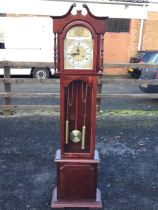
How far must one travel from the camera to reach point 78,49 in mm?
3879

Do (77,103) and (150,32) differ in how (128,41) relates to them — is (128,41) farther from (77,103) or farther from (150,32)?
(77,103)

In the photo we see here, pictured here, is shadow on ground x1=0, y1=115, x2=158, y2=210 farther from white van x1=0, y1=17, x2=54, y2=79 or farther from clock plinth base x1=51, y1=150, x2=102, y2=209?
white van x1=0, y1=17, x2=54, y2=79

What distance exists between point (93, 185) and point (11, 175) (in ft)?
5.04

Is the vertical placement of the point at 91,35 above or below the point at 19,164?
above

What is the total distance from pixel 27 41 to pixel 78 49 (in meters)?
11.0

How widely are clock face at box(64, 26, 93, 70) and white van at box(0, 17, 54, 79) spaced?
10.8 metres

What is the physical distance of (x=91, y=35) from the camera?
3844mm

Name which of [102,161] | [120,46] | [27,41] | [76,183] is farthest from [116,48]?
[76,183]

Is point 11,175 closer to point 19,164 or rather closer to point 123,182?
point 19,164

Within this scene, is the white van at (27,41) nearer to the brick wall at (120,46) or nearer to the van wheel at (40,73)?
the van wheel at (40,73)

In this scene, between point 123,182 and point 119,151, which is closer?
point 123,182

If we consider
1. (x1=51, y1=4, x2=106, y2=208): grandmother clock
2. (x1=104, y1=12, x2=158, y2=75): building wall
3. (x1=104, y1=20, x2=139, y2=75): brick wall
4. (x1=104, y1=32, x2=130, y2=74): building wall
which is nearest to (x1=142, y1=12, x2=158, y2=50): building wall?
(x1=104, y1=12, x2=158, y2=75): building wall

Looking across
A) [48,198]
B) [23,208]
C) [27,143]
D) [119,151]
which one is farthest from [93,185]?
[27,143]

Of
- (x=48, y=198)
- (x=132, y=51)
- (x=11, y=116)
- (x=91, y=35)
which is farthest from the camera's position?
(x=132, y=51)
